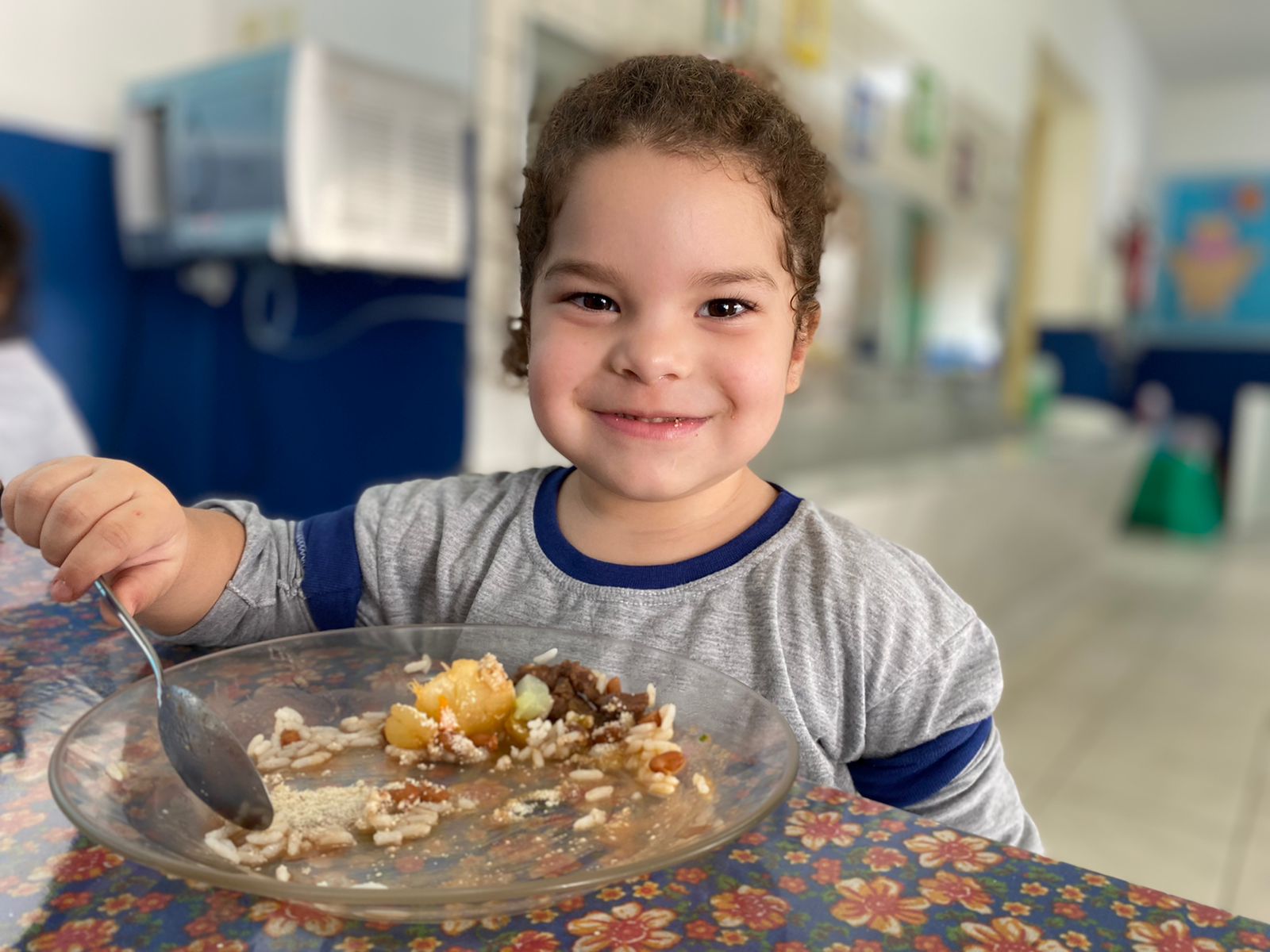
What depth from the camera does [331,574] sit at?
774mm

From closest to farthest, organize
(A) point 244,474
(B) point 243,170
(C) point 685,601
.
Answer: (C) point 685,601 → (B) point 243,170 → (A) point 244,474

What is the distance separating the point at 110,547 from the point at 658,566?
346 millimetres

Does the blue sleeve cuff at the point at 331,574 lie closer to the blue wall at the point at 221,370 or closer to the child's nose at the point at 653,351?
the child's nose at the point at 653,351

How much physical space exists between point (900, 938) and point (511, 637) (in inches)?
11.6

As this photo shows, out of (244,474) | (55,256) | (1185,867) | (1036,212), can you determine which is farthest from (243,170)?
(1036,212)

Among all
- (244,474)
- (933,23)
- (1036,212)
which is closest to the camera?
(244,474)

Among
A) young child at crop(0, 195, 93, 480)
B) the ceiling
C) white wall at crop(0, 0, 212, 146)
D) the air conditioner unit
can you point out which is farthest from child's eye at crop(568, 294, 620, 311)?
the ceiling

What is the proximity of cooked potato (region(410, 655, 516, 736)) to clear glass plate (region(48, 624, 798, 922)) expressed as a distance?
26 millimetres

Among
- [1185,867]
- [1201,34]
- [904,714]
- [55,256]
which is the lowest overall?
[1185,867]

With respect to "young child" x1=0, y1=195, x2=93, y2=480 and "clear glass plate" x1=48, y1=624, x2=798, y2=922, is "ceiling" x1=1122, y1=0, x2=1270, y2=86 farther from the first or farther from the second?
"clear glass plate" x1=48, y1=624, x2=798, y2=922

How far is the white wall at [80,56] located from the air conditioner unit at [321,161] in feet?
0.79

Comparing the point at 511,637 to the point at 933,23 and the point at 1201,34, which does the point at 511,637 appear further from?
the point at 1201,34

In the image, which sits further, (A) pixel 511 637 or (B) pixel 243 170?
(B) pixel 243 170

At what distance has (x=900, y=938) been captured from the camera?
1.34 ft
